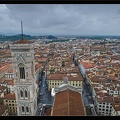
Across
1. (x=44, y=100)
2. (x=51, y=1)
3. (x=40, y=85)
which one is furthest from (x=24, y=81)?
(x=40, y=85)

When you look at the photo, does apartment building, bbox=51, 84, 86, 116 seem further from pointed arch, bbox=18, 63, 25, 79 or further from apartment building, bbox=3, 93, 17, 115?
apartment building, bbox=3, 93, 17, 115

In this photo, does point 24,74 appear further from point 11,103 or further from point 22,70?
point 11,103

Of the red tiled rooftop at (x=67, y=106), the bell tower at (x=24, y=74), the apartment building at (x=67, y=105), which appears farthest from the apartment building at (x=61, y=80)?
the bell tower at (x=24, y=74)

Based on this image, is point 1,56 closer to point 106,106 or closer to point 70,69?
point 70,69

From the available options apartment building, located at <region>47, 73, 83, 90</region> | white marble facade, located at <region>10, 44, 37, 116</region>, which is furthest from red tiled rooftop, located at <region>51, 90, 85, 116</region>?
apartment building, located at <region>47, 73, 83, 90</region>

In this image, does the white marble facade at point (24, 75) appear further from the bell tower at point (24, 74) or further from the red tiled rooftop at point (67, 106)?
the red tiled rooftop at point (67, 106)
